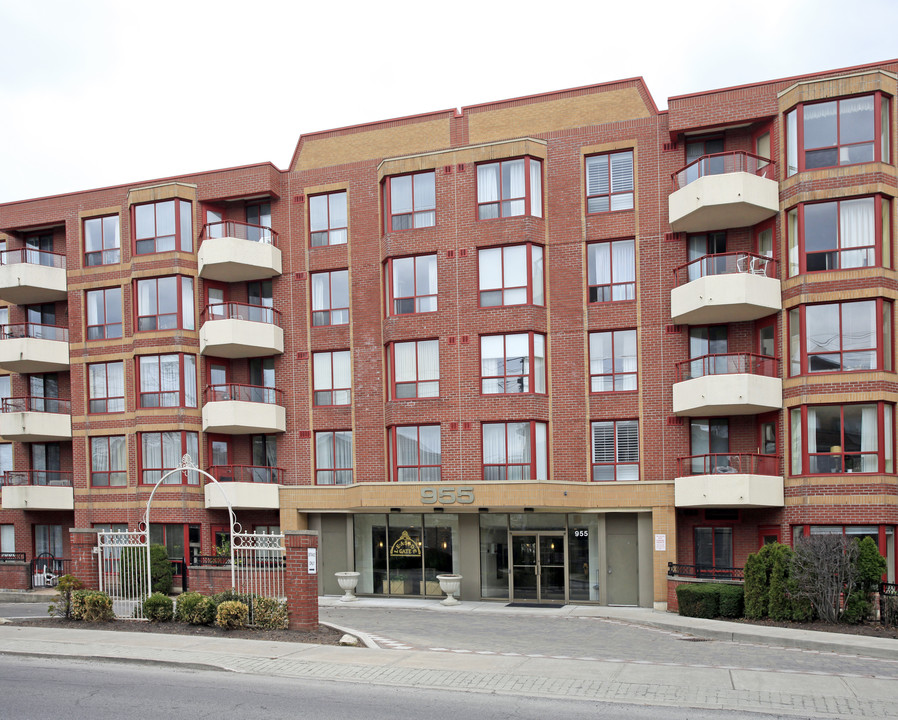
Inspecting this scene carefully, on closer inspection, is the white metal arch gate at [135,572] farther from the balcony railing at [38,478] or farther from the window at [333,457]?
the balcony railing at [38,478]

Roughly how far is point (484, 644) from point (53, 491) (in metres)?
21.2

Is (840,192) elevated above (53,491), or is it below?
above

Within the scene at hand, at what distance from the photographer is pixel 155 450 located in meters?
31.1

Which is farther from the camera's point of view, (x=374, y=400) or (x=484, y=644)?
(x=374, y=400)

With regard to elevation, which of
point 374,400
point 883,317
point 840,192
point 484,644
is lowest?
point 484,644

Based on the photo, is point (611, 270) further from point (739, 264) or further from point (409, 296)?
point (409, 296)

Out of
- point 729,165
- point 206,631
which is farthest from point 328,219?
point 206,631

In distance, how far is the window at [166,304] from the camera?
3088 cm

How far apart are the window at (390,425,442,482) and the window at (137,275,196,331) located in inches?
350

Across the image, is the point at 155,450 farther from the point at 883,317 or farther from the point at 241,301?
the point at 883,317

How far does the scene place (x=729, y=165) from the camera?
81.1ft

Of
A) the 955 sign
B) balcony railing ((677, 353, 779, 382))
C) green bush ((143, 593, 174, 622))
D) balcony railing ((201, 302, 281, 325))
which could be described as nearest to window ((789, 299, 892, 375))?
balcony railing ((677, 353, 779, 382))

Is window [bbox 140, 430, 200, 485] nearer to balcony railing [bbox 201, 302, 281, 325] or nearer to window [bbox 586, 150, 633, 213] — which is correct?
balcony railing [bbox 201, 302, 281, 325]

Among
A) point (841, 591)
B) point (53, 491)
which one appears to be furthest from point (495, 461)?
point (53, 491)
